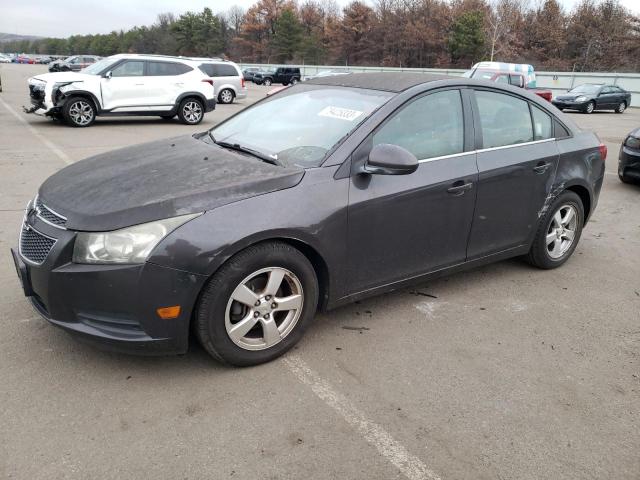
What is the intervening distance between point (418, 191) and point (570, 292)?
1.77 m

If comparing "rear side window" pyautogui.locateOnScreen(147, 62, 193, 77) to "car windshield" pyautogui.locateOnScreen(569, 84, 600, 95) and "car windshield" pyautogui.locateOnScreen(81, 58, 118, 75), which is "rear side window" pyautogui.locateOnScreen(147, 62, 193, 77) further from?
"car windshield" pyautogui.locateOnScreen(569, 84, 600, 95)

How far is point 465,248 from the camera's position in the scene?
386 centimetres

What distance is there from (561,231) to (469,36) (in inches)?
2261

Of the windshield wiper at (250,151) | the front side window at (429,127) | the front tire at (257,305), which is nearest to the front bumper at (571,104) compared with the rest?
the front side window at (429,127)

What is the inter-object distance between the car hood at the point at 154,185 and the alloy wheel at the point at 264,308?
0.47 metres

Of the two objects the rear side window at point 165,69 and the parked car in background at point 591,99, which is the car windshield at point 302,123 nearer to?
the rear side window at point 165,69

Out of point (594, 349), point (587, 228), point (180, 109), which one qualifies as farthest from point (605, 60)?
point (594, 349)

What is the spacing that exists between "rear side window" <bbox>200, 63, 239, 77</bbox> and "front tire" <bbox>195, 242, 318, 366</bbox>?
62.4ft

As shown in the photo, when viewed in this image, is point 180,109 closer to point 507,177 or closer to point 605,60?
point 507,177

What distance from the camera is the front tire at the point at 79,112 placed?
40.3 feet

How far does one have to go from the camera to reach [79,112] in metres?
12.5

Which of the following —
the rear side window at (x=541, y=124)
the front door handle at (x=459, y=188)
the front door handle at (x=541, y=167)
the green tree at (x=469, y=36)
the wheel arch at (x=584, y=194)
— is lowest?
the wheel arch at (x=584, y=194)

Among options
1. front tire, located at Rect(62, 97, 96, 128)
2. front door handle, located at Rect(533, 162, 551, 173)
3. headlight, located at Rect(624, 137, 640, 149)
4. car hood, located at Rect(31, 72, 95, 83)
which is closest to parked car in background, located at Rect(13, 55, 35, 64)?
car hood, located at Rect(31, 72, 95, 83)

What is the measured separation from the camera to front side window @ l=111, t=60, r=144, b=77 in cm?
1276
